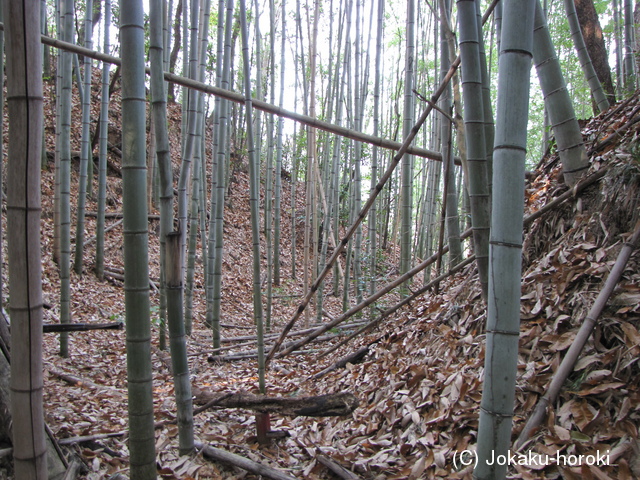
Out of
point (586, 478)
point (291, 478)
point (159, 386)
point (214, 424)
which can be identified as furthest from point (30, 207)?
point (159, 386)

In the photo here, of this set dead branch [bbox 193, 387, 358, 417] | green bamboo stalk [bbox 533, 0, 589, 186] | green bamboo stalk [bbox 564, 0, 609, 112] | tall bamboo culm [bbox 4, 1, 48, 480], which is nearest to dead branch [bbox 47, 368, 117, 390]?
dead branch [bbox 193, 387, 358, 417]

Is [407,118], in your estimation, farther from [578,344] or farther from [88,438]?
[88,438]

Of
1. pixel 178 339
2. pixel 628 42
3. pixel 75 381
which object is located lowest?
pixel 75 381

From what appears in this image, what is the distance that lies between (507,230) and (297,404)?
1313 millimetres

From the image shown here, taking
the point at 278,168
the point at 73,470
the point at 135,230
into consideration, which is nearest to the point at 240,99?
the point at 135,230

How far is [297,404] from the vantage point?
6.44 feet

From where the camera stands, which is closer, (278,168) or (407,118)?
(407,118)

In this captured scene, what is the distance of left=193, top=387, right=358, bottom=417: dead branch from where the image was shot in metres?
1.90

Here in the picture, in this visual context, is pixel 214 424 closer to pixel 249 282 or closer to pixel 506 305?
pixel 506 305

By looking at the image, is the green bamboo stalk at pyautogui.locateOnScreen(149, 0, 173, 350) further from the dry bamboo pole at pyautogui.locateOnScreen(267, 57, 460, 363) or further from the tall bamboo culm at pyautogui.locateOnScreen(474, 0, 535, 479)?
the tall bamboo culm at pyautogui.locateOnScreen(474, 0, 535, 479)

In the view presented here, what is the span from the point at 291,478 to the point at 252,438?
1.66 ft

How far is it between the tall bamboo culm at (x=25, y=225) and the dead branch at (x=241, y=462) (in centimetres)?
90

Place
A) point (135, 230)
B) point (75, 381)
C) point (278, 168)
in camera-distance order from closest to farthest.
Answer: point (135, 230), point (75, 381), point (278, 168)

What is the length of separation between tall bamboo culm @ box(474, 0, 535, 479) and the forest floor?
0.49m
